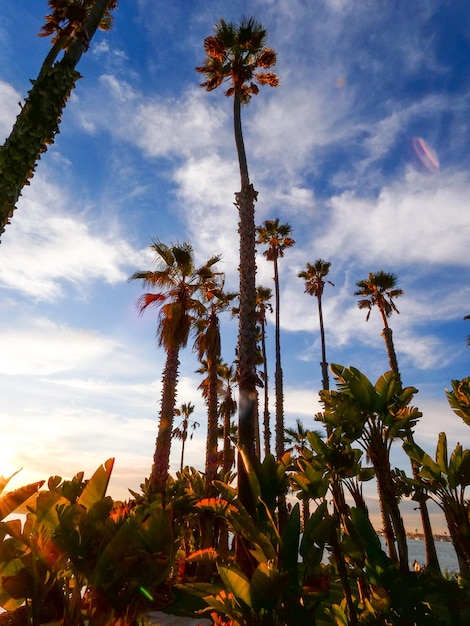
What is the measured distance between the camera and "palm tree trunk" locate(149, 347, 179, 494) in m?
13.2

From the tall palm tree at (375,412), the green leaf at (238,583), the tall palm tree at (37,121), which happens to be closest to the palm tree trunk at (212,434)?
the tall palm tree at (375,412)

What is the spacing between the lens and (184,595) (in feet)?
38.0

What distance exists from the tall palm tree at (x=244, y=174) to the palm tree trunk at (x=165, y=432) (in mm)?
5077

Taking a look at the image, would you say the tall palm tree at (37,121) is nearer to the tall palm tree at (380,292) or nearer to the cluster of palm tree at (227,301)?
the cluster of palm tree at (227,301)

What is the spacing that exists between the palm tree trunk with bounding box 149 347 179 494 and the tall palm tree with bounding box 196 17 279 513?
5.08 m

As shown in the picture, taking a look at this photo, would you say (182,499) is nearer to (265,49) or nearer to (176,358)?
(176,358)

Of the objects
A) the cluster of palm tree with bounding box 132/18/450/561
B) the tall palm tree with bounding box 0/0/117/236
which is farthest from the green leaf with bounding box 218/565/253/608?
the tall palm tree with bounding box 0/0/117/236

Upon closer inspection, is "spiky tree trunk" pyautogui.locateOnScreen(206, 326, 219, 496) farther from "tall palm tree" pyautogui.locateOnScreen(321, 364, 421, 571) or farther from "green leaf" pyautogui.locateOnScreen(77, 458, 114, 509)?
"green leaf" pyautogui.locateOnScreen(77, 458, 114, 509)

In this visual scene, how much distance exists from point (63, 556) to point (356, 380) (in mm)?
6073

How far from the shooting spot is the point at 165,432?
13.6 meters

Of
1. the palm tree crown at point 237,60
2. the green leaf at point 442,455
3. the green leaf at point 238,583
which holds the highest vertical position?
the palm tree crown at point 237,60

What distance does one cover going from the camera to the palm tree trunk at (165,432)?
13.2 meters

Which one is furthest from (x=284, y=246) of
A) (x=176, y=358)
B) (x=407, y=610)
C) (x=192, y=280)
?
(x=407, y=610)

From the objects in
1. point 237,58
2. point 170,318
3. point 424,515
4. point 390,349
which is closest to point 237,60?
point 237,58
